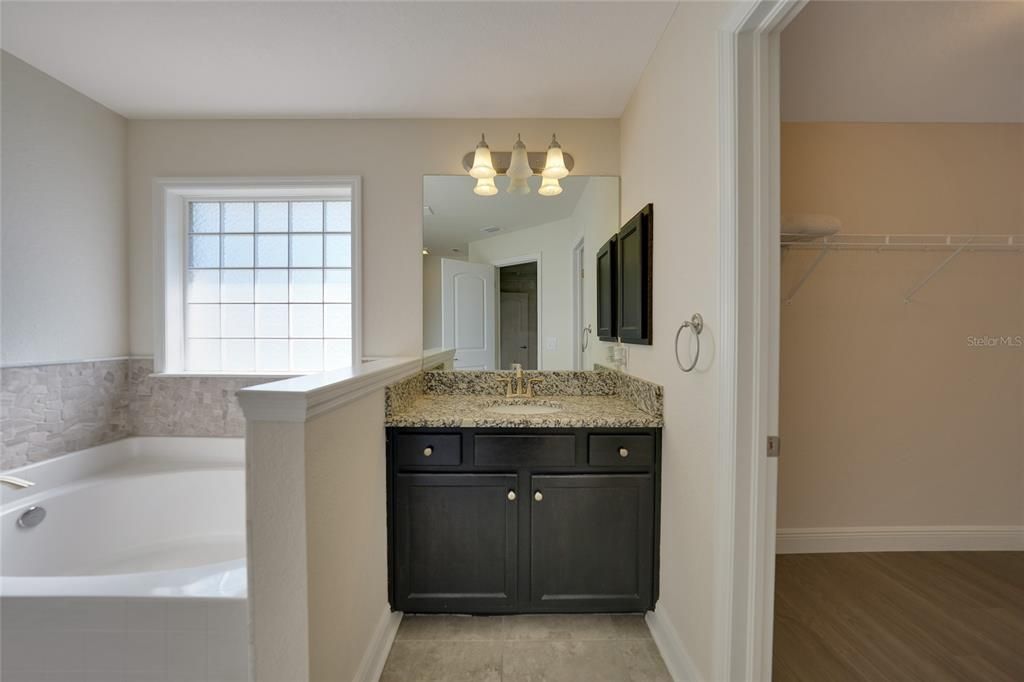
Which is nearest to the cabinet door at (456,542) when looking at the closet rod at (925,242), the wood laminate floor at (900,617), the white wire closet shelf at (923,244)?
the wood laminate floor at (900,617)

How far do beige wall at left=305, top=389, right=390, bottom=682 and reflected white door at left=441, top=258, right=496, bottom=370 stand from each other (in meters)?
0.76

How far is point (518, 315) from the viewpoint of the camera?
229 cm

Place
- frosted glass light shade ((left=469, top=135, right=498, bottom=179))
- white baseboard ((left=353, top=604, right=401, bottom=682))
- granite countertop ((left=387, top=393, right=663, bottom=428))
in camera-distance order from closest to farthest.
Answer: white baseboard ((left=353, top=604, right=401, bottom=682)) → granite countertop ((left=387, top=393, right=663, bottom=428)) → frosted glass light shade ((left=469, top=135, right=498, bottom=179))

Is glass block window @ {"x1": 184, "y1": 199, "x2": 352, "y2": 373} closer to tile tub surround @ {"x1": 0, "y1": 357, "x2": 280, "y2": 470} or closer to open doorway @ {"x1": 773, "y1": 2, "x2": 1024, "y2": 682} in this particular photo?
tile tub surround @ {"x1": 0, "y1": 357, "x2": 280, "y2": 470}

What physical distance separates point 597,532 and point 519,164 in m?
1.83

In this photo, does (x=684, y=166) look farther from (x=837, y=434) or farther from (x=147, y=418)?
(x=147, y=418)

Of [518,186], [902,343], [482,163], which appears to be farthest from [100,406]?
[902,343]

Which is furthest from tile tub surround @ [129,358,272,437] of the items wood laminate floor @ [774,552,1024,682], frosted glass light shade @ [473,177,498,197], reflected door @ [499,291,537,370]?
wood laminate floor @ [774,552,1024,682]

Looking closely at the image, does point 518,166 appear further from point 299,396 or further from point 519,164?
point 299,396

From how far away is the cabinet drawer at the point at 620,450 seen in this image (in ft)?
5.32

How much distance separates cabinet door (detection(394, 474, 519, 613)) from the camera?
162 cm

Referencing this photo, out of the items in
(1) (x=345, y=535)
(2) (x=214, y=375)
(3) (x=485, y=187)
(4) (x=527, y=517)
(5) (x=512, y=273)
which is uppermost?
(3) (x=485, y=187)

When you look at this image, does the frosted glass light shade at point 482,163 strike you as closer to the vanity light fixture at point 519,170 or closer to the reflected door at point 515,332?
the vanity light fixture at point 519,170

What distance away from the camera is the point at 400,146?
2209 mm
